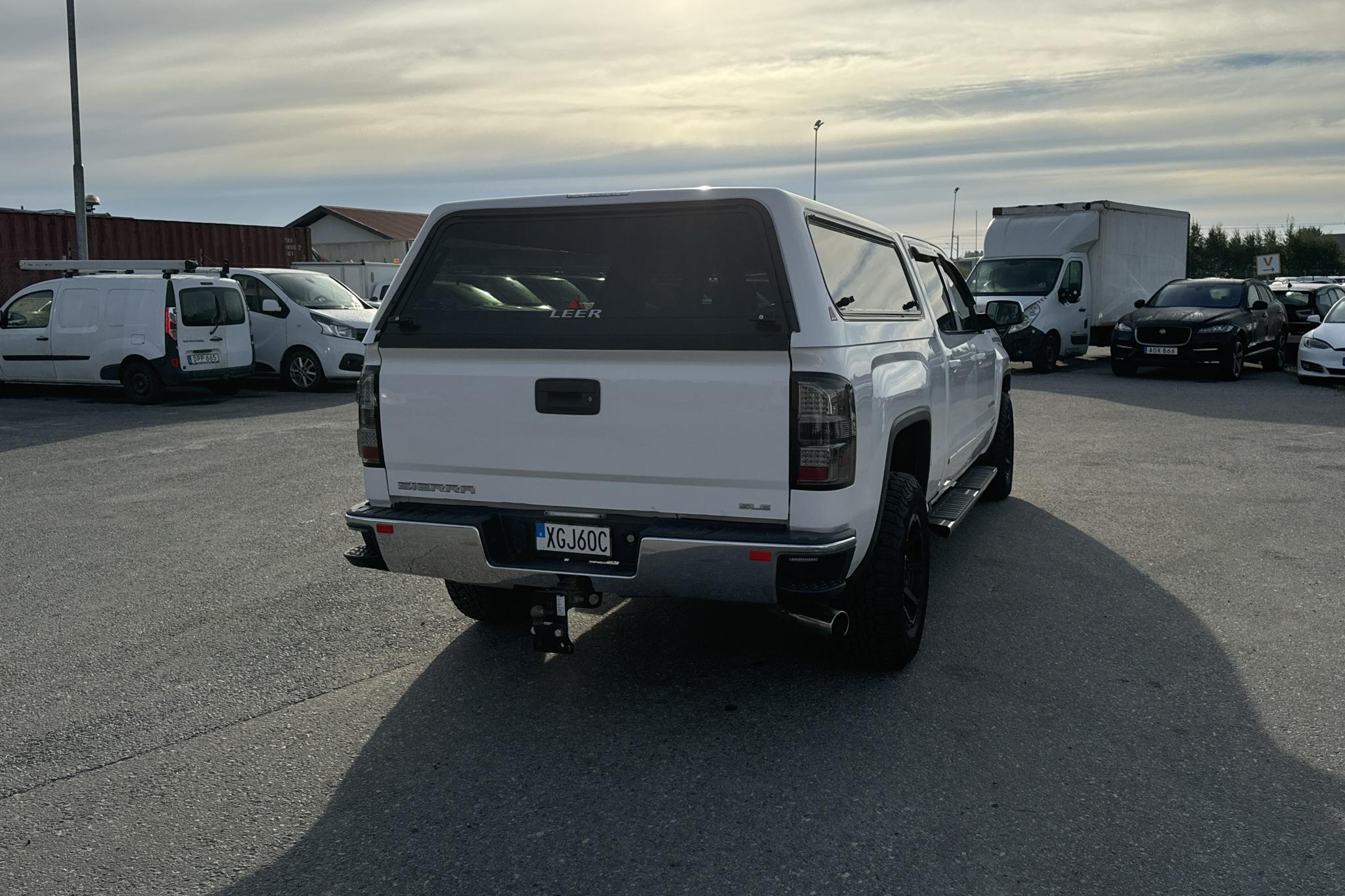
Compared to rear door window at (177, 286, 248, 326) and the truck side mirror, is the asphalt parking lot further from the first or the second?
rear door window at (177, 286, 248, 326)

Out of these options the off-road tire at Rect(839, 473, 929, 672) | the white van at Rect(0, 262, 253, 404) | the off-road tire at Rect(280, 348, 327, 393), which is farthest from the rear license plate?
the off-road tire at Rect(280, 348, 327, 393)

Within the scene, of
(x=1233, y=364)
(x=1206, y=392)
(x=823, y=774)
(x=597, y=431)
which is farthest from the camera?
(x=1233, y=364)

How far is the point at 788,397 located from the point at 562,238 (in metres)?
1.18

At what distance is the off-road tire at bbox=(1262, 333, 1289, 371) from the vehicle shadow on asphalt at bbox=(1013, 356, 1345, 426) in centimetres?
22

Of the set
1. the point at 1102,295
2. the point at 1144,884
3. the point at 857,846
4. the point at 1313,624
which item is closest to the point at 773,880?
the point at 857,846

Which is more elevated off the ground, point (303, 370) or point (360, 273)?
point (360, 273)

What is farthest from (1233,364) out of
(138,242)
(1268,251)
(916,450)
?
(1268,251)

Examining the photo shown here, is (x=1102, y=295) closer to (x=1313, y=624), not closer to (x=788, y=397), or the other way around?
(x=1313, y=624)

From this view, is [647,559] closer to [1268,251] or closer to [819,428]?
[819,428]

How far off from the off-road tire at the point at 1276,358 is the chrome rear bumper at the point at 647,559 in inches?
738

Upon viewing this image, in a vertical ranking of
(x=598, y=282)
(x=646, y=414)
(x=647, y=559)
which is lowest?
(x=647, y=559)

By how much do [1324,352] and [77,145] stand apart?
22.2 metres

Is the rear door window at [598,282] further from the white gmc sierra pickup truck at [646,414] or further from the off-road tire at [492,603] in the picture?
the off-road tire at [492,603]

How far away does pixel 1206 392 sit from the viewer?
52.1 ft
